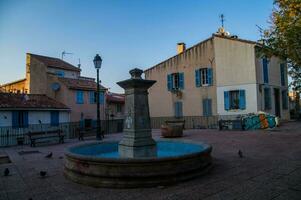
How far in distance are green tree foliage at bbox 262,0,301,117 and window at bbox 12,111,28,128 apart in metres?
17.0

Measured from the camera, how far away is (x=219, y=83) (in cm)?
2161

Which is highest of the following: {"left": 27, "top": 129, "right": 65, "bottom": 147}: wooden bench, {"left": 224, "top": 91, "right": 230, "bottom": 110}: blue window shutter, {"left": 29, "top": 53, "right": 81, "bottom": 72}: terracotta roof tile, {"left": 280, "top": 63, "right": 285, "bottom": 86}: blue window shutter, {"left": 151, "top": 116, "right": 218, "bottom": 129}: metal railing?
{"left": 29, "top": 53, "right": 81, "bottom": 72}: terracotta roof tile

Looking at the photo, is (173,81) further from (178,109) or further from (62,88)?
(62,88)

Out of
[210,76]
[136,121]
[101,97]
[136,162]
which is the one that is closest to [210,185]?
[136,162]

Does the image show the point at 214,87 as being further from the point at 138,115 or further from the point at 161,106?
the point at 138,115

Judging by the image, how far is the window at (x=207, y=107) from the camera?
22.0m

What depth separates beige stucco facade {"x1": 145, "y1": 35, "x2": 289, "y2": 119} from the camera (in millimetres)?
19797

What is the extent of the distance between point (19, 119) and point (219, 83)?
16378 millimetres

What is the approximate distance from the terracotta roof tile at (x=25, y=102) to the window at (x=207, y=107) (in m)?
12.6

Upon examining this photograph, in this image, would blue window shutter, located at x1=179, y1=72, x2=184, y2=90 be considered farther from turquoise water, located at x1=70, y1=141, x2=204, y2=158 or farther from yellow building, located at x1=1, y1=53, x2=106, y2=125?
turquoise water, located at x1=70, y1=141, x2=204, y2=158

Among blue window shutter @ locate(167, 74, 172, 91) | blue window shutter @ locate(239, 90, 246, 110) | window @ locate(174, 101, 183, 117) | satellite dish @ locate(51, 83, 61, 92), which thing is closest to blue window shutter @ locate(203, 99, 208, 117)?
window @ locate(174, 101, 183, 117)

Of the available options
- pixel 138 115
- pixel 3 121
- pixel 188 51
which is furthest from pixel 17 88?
pixel 138 115

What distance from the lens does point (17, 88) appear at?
34.2 meters

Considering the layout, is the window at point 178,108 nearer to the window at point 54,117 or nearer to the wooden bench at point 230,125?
the wooden bench at point 230,125
